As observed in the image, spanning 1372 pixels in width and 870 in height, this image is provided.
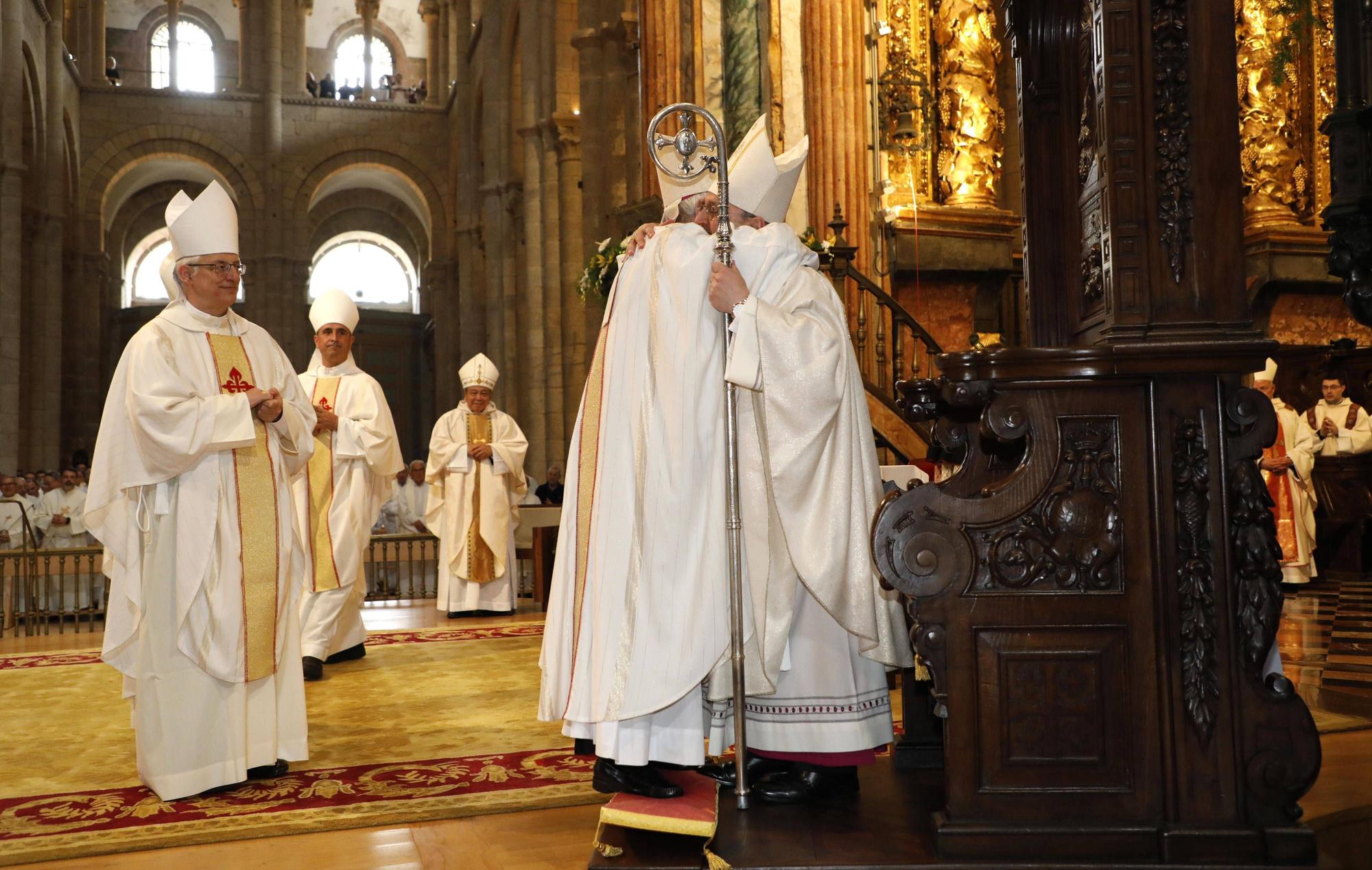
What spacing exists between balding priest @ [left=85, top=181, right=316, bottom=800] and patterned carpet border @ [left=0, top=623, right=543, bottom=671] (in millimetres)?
3438

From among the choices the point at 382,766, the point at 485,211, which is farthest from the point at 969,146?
the point at 485,211

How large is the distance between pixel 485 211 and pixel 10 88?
8.10 meters

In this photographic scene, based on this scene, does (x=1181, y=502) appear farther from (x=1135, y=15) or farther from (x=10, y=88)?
(x=10, y=88)

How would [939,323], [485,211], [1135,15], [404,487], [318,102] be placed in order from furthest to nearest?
1. [318,102]
2. [485,211]
3. [404,487]
4. [939,323]
5. [1135,15]

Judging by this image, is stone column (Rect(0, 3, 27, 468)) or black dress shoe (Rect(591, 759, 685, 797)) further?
stone column (Rect(0, 3, 27, 468))

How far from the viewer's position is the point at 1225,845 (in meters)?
2.72

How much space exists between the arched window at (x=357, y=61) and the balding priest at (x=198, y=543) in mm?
33618

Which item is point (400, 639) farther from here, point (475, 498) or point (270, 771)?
point (270, 771)

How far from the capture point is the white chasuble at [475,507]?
9.62 m

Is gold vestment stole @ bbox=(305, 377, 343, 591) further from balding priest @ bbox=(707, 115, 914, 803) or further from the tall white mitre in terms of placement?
balding priest @ bbox=(707, 115, 914, 803)

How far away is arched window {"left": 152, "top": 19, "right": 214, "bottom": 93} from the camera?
34.4 metres

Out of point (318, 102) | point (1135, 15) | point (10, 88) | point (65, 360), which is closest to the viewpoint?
point (1135, 15)

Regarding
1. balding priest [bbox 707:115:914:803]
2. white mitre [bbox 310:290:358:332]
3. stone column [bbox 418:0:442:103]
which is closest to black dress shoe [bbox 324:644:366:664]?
white mitre [bbox 310:290:358:332]

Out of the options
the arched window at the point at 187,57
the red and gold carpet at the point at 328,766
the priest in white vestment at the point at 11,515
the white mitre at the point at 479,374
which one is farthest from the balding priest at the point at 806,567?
the arched window at the point at 187,57
